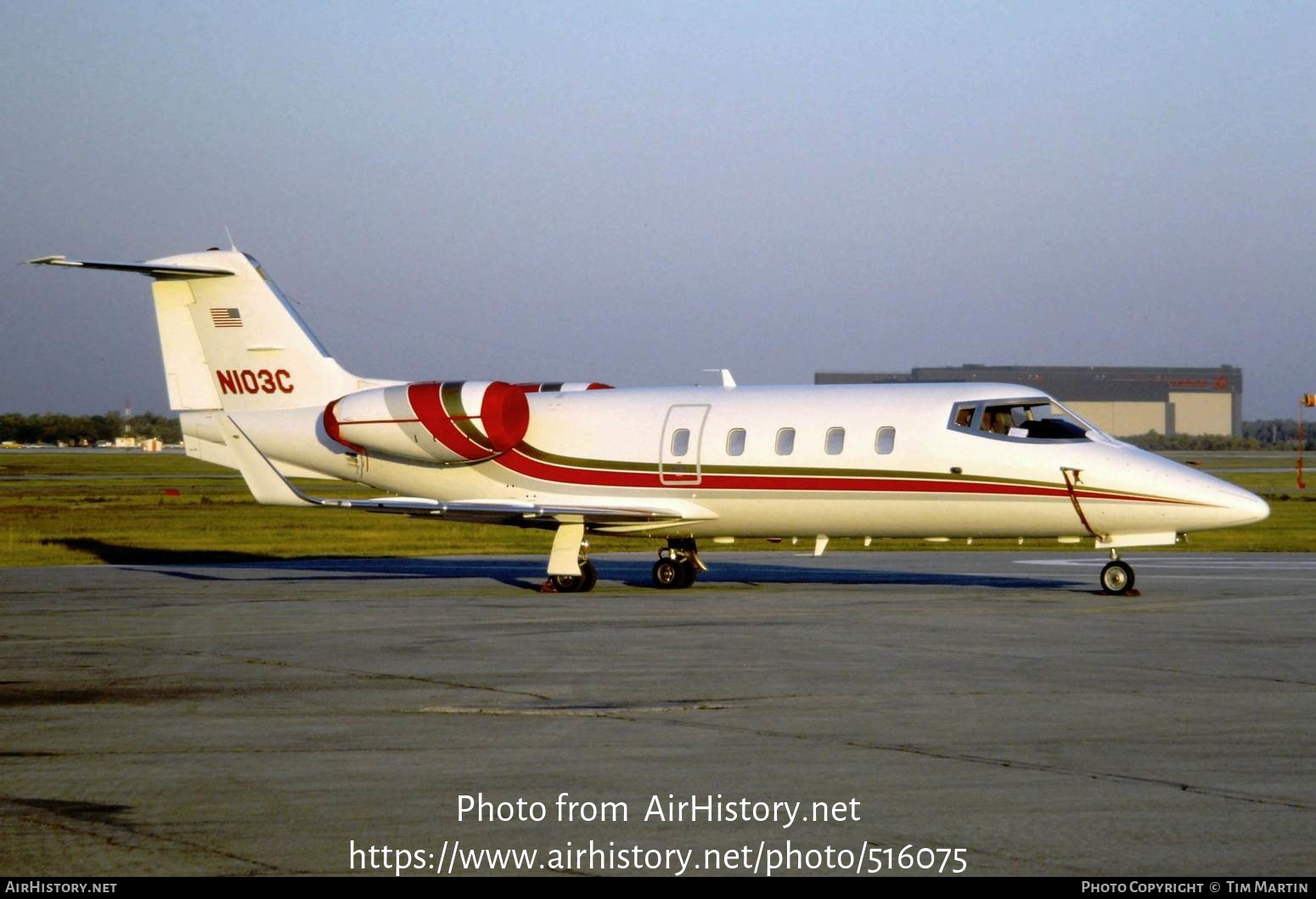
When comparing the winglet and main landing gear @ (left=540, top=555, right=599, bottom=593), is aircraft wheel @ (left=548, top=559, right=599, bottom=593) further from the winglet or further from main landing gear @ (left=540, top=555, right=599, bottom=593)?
the winglet

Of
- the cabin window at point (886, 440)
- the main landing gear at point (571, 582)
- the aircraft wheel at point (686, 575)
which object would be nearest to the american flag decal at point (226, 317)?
the main landing gear at point (571, 582)

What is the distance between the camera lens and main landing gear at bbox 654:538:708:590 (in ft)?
78.9

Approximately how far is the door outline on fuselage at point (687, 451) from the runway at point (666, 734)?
330 centimetres

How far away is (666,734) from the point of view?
10344 mm

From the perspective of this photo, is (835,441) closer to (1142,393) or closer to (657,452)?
(657,452)

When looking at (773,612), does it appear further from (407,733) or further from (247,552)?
(247,552)

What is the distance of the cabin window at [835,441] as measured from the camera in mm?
22281

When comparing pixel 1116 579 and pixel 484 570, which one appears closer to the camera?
pixel 1116 579

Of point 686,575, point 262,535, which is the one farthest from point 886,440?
point 262,535

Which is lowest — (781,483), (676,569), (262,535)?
(676,569)

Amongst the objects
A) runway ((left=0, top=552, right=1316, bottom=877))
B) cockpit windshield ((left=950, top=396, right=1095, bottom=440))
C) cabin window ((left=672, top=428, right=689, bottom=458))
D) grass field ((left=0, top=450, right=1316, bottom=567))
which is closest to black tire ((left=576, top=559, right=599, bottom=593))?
cabin window ((left=672, top=428, right=689, bottom=458))

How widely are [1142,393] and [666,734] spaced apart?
111 metres

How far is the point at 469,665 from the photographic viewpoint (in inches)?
561

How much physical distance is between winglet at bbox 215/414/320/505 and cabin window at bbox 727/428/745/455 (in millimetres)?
6284
